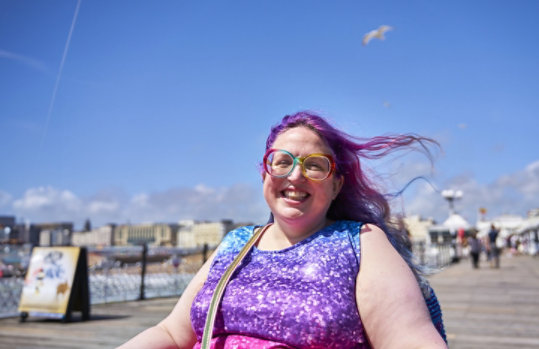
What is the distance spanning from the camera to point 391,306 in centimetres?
138

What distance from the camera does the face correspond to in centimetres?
167

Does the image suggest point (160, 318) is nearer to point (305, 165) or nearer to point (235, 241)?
point (235, 241)

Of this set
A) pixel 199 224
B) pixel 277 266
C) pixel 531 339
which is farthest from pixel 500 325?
pixel 199 224

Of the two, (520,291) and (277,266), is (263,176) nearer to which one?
(277,266)

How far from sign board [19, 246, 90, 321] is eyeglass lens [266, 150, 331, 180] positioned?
5534mm

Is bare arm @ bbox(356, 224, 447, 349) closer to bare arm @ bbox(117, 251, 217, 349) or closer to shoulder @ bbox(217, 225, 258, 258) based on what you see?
shoulder @ bbox(217, 225, 258, 258)

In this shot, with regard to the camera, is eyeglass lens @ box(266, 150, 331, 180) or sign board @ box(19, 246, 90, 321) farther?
sign board @ box(19, 246, 90, 321)

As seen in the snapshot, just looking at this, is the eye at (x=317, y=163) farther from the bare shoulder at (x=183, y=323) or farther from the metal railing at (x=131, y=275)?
the metal railing at (x=131, y=275)

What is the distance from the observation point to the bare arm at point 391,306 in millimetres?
1337

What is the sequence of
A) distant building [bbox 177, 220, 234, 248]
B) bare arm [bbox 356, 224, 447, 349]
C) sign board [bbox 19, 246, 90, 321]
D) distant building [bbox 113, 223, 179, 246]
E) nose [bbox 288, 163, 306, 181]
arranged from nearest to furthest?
bare arm [bbox 356, 224, 447, 349] < nose [bbox 288, 163, 306, 181] < sign board [bbox 19, 246, 90, 321] < distant building [bbox 177, 220, 234, 248] < distant building [bbox 113, 223, 179, 246]

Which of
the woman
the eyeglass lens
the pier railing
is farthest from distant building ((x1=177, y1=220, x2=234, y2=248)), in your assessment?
the eyeglass lens

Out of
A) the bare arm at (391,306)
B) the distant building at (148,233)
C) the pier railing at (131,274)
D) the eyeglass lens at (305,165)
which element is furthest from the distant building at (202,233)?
the bare arm at (391,306)

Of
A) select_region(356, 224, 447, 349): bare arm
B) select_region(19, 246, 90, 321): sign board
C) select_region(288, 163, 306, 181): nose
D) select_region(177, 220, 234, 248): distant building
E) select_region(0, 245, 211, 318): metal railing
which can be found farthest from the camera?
select_region(177, 220, 234, 248): distant building

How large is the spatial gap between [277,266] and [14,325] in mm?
5799
